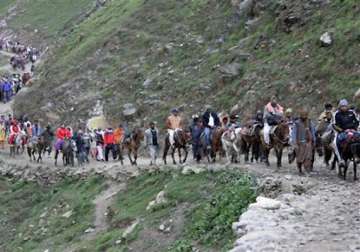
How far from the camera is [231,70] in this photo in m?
35.4

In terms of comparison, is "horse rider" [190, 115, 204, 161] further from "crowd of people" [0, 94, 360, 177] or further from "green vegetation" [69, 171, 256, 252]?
"green vegetation" [69, 171, 256, 252]

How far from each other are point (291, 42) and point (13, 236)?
14.9 meters

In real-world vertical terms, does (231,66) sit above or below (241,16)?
below

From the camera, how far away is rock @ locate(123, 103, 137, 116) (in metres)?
38.0

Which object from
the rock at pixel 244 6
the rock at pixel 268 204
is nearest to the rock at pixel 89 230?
the rock at pixel 268 204

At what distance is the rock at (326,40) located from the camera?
3196 centimetres

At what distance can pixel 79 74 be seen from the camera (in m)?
44.1

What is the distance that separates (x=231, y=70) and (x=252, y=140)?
1102 cm

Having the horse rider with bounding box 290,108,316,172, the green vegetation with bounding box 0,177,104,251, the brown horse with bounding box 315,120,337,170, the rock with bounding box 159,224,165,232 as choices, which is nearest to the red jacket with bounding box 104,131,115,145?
the green vegetation with bounding box 0,177,104,251

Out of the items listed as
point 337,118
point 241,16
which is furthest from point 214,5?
point 337,118

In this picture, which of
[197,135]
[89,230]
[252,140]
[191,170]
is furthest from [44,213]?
[252,140]

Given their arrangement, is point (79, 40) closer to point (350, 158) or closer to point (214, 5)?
point (214, 5)

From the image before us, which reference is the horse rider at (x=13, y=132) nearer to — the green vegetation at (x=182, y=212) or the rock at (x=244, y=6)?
the rock at (x=244, y=6)

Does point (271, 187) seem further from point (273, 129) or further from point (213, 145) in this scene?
point (213, 145)
